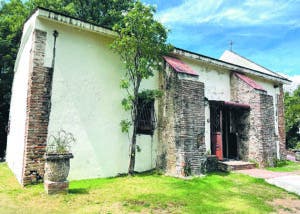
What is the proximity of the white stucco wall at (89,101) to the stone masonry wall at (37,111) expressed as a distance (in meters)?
0.17

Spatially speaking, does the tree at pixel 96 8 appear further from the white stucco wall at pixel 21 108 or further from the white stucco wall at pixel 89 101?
the white stucco wall at pixel 89 101

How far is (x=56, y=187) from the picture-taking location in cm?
569

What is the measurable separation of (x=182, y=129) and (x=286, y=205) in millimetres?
3445

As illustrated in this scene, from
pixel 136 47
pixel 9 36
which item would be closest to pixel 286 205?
pixel 136 47

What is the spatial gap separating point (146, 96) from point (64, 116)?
2.85 m

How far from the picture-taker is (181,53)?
32.4 ft

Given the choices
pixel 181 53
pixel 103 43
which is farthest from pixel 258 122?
pixel 103 43

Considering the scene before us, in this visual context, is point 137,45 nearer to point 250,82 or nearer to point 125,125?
point 125,125

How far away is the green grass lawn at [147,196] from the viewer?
493cm

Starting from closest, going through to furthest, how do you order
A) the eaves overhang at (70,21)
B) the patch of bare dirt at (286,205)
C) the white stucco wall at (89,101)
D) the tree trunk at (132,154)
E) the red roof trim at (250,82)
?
the patch of bare dirt at (286,205), the eaves overhang at (70,21), the white stucco wall at (89,101), the tree trunk at (132,154), the red roof trim at (250,82)

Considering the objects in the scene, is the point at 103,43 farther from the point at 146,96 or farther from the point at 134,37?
the point at 146,96

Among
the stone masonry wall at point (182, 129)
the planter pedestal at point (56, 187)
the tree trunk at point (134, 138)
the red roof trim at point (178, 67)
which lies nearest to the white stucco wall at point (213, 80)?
the red roof trim at point (178, 67)

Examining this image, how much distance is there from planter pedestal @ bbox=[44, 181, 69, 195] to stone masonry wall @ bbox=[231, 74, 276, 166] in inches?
316

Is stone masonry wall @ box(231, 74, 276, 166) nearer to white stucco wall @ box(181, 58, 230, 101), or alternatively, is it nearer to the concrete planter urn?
white stucco wall @ box(181, 58, 230, 101)
